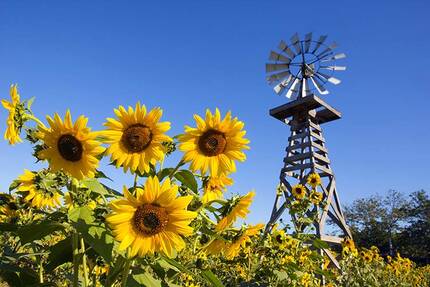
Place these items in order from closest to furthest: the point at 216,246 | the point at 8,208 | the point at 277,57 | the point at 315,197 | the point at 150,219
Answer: the point at 150,219, the point at 216,246, the point at 8,208, the point at 315,197, the point at 277,57

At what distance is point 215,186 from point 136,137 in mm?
488

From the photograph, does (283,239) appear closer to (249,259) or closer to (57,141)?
(249,259)

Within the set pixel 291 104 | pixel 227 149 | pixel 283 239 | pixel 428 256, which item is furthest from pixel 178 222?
pixel 428 256

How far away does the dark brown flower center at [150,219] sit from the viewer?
4.59ft

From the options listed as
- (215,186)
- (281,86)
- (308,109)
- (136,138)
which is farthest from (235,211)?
(281,86)

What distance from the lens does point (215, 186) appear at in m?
1.89

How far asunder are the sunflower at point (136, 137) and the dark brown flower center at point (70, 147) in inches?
4.3

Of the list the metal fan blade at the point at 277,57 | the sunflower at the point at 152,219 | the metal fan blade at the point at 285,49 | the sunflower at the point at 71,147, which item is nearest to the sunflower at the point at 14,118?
the sunflower at the point at 71,147

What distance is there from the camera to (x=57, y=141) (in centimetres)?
150

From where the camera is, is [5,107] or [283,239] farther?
[283,239]

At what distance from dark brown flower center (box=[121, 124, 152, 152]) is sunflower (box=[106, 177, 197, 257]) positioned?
225 millimetres

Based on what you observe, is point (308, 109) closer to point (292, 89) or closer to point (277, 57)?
point (292, 89)

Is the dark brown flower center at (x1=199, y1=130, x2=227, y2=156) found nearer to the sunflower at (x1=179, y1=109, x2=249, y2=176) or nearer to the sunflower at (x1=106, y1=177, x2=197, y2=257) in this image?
the sunflower at (x1=179, y1=109, x2=249, y2=176)

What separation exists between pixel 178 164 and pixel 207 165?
0.12 m
